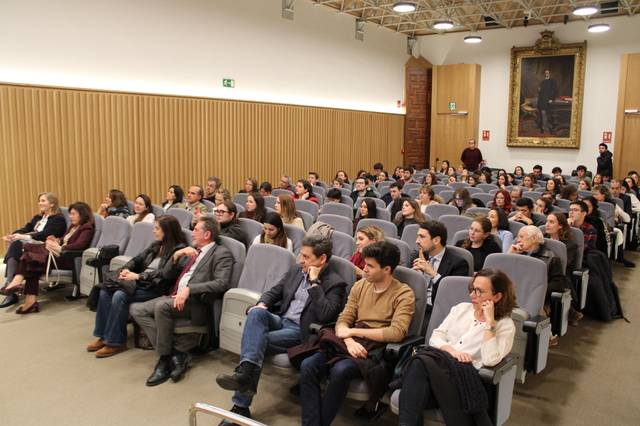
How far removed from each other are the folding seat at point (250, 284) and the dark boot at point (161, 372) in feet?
1.55

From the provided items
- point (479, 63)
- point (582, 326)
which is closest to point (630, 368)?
point (582, 326)

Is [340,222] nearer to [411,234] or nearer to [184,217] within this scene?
[411,234]

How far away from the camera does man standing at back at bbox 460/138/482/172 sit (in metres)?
15.6

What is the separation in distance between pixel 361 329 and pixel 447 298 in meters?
0.61

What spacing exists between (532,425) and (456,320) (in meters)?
0.99

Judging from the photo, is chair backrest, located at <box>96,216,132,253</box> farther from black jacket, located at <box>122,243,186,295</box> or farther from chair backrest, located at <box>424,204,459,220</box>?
chair backrest, located at <box>424,204,459,220</box>

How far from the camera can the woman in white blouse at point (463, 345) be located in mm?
2879

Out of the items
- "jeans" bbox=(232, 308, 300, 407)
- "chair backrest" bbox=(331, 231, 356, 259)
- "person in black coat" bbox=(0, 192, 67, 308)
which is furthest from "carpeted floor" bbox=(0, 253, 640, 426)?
"chair backrest" bbox=(331, 231, 356, 259)

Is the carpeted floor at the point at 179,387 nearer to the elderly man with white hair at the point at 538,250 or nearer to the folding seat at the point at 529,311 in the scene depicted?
the folding seat at the point at 529,311

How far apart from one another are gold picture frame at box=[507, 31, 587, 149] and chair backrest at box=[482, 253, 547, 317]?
12.4 m

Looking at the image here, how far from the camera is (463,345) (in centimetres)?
316

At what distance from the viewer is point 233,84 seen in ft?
37.1

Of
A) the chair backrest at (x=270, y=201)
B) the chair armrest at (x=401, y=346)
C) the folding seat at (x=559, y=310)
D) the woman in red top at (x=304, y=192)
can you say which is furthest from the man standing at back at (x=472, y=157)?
the chair armrest at (x=401, y=346)

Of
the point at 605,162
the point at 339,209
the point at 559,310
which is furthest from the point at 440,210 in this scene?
the point at 605,162
